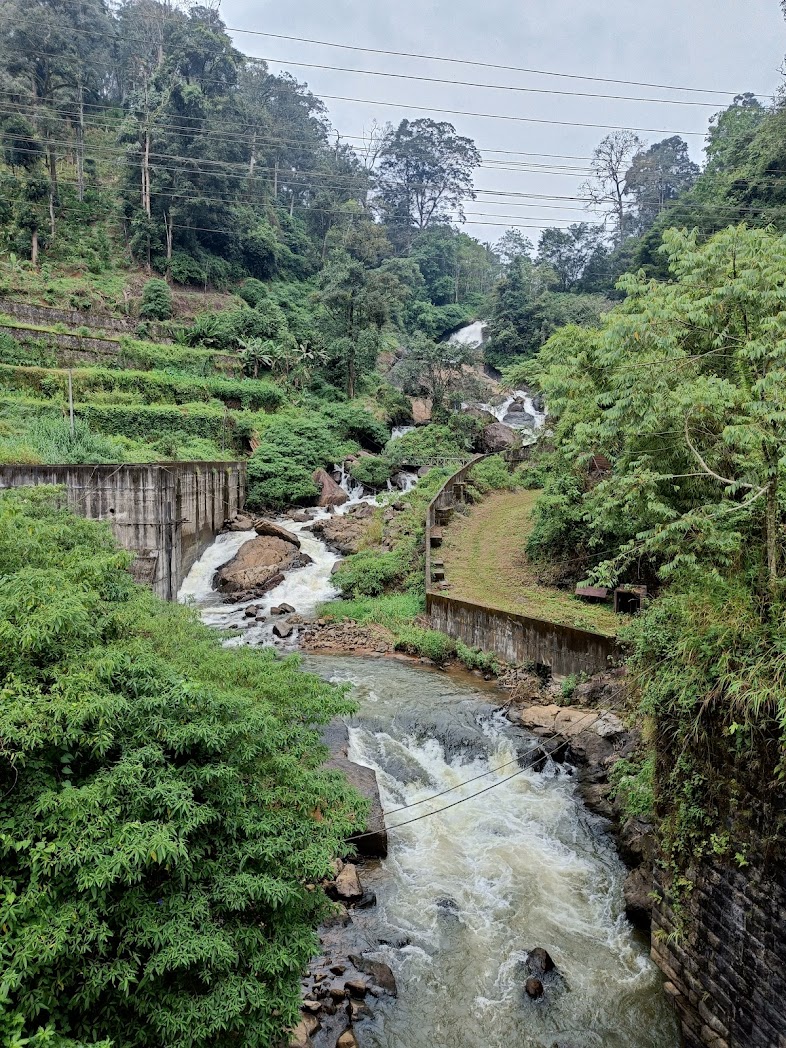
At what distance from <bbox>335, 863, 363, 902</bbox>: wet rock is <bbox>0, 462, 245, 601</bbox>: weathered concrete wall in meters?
8.80

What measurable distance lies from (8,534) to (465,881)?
6551 mm

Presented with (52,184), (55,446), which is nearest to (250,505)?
(55,446)

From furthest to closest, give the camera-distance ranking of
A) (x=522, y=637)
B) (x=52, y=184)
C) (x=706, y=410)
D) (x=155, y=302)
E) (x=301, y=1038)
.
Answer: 1. (x=52, y=184)
2. (x=155, y=302)
3. (x=522, y=637)
4. (x=706, y=410)
5. (x=301, y=1038)

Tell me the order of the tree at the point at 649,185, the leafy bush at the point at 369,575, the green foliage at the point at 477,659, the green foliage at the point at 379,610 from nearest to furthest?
the green foliage at the point at 477,659 < the green foliage at the point at 379,610 < the leafy bush at the point at 369,575 < the tree at the point at 649,185

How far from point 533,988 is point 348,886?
2.24 metres

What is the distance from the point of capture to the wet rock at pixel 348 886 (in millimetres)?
6723

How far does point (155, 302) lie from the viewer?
31797 mm

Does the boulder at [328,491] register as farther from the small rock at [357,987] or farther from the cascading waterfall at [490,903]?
the small rock at [357,987]

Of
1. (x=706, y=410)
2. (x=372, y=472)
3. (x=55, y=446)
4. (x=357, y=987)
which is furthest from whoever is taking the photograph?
(x=372, y=472)

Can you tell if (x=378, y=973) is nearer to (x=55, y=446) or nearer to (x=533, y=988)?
(x=533, y=988)

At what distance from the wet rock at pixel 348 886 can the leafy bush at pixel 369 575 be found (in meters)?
10.1

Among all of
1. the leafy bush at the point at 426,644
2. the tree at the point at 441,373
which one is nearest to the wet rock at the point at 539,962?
the leafy bush at the point at 426,644

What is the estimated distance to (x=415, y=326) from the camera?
1882 inches

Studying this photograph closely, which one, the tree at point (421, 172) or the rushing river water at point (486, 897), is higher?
the tree at point (421, 172)
